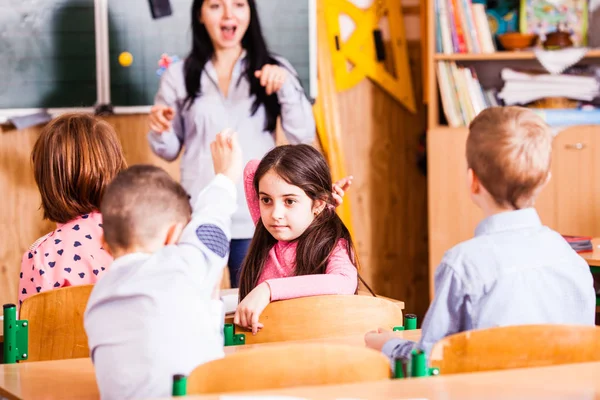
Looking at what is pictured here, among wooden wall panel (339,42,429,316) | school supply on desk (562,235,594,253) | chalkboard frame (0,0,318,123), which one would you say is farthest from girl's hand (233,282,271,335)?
wooden wall panel (339,42,429,316)

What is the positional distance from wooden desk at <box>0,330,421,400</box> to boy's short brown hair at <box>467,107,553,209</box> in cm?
62

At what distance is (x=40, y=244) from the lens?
2.26 m

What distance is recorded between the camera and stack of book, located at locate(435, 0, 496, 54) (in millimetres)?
3990

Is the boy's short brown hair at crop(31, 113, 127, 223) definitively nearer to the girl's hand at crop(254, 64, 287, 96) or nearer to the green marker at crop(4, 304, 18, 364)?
the green marker at crop(4, 304, 18, 364)

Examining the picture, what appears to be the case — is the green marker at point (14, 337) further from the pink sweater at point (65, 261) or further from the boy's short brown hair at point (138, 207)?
the boy's short brown hair at point (138, 207)

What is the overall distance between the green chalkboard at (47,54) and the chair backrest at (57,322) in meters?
1.95

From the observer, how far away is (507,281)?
61.0 inches

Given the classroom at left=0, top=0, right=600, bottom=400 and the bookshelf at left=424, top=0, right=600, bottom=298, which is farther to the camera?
the bookshelf at left=424, top=0, right=600, bottom=298

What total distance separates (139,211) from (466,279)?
0.59 metres

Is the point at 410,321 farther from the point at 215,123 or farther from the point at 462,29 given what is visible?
the point at 462,29

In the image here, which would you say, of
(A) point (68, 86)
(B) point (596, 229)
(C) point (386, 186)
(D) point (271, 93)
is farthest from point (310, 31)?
(B) point (596, 229)

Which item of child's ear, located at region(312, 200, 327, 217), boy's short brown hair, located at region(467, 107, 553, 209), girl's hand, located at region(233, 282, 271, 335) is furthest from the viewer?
child's ear, located at region(312, 200, 327, 217)

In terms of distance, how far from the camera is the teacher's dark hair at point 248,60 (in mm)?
3809

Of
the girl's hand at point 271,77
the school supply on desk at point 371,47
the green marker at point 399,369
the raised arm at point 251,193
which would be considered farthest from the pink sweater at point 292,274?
the school supply on desk at point 371,47
